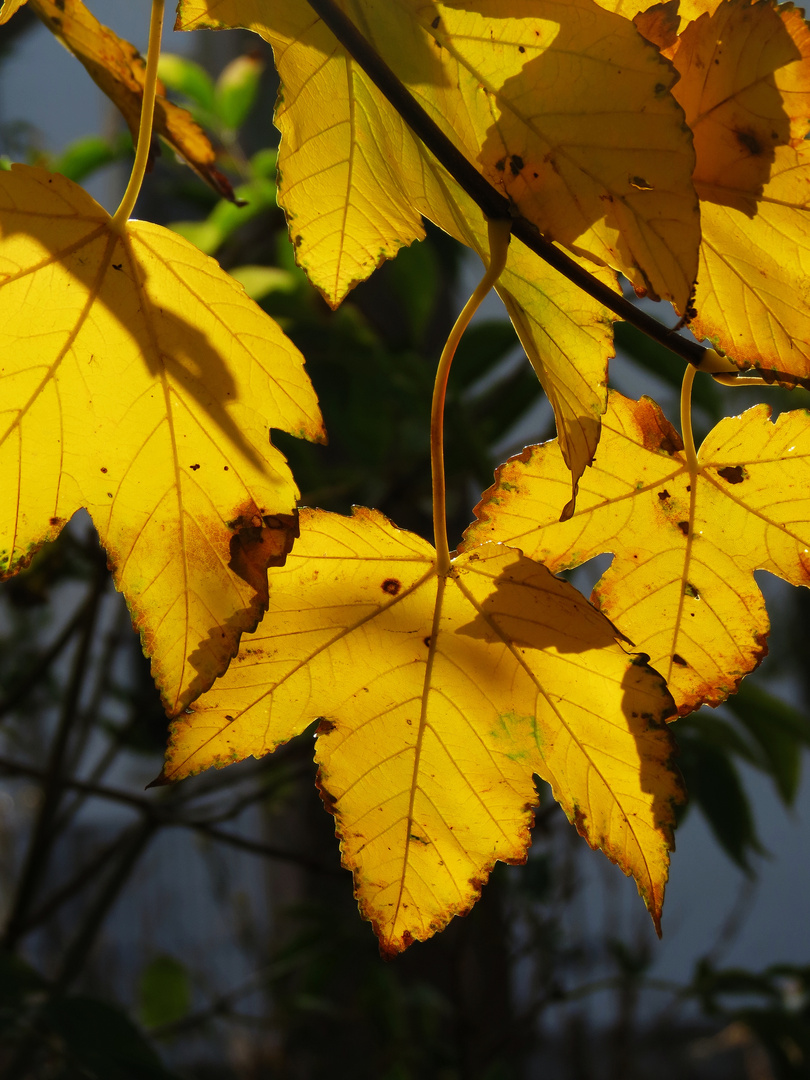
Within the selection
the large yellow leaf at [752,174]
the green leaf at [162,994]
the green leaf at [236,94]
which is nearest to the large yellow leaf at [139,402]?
the large yellow leaf at [752,174]

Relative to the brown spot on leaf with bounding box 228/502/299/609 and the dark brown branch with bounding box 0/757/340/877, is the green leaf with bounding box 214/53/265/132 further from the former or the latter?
the brown spot on leaf with bounding box 228/502/299/609

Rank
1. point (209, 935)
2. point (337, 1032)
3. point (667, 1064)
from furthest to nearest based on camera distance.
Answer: point (209, 935) → point (667, 1064) → point (337, 1032)

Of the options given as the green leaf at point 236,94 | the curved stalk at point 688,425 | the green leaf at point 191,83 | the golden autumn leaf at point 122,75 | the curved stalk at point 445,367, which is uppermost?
the green leaf at point 191,83

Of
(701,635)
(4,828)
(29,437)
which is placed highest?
(4,828)

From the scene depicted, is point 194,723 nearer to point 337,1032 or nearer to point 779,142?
Result: point 779,142

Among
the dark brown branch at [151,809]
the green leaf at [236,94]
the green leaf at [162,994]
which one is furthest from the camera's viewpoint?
the green leaf at [162,994]

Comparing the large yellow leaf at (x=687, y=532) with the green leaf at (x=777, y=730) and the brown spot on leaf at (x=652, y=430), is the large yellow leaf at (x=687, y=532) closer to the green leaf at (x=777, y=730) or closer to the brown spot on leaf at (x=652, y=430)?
the brown spot on leaf at (x=652, y=430)

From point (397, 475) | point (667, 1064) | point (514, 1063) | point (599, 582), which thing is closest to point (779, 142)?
point (599, 582)

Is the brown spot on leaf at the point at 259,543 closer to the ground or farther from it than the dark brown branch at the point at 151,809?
closer to the ground
